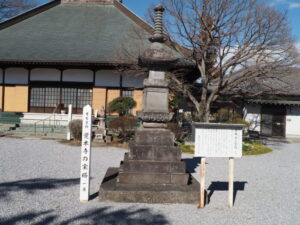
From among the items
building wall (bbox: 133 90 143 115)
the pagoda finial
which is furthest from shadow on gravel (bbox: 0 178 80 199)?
building wall (bbox: 133 90 143 115)

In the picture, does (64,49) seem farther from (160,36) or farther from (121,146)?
(160,36)

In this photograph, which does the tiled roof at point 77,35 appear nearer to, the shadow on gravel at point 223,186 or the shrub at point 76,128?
the shrub at point 76,128

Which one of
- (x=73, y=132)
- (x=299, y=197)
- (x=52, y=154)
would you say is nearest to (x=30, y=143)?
(x=73, y=132)

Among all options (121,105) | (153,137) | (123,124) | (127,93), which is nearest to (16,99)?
(127,93)

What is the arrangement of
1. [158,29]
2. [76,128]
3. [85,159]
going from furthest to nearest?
[76,128] → [158,29] → [85,159]

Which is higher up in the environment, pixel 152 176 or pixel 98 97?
pixel 98 97

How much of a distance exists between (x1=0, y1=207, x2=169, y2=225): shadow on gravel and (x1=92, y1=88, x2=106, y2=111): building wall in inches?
447

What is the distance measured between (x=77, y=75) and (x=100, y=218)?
12.7 m

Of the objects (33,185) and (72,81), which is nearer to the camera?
(33,185)

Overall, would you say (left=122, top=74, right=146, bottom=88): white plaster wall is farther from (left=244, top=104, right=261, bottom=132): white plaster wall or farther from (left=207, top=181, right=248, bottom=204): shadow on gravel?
(left=207, top=181, right=248, bottom=204): shadow on gravel

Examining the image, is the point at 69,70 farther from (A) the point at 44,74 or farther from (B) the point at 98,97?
(B) the point at 98,97

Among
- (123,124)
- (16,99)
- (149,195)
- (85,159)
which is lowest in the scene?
(149,195)

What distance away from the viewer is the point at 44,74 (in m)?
15.5

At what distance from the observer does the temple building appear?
14453mm
